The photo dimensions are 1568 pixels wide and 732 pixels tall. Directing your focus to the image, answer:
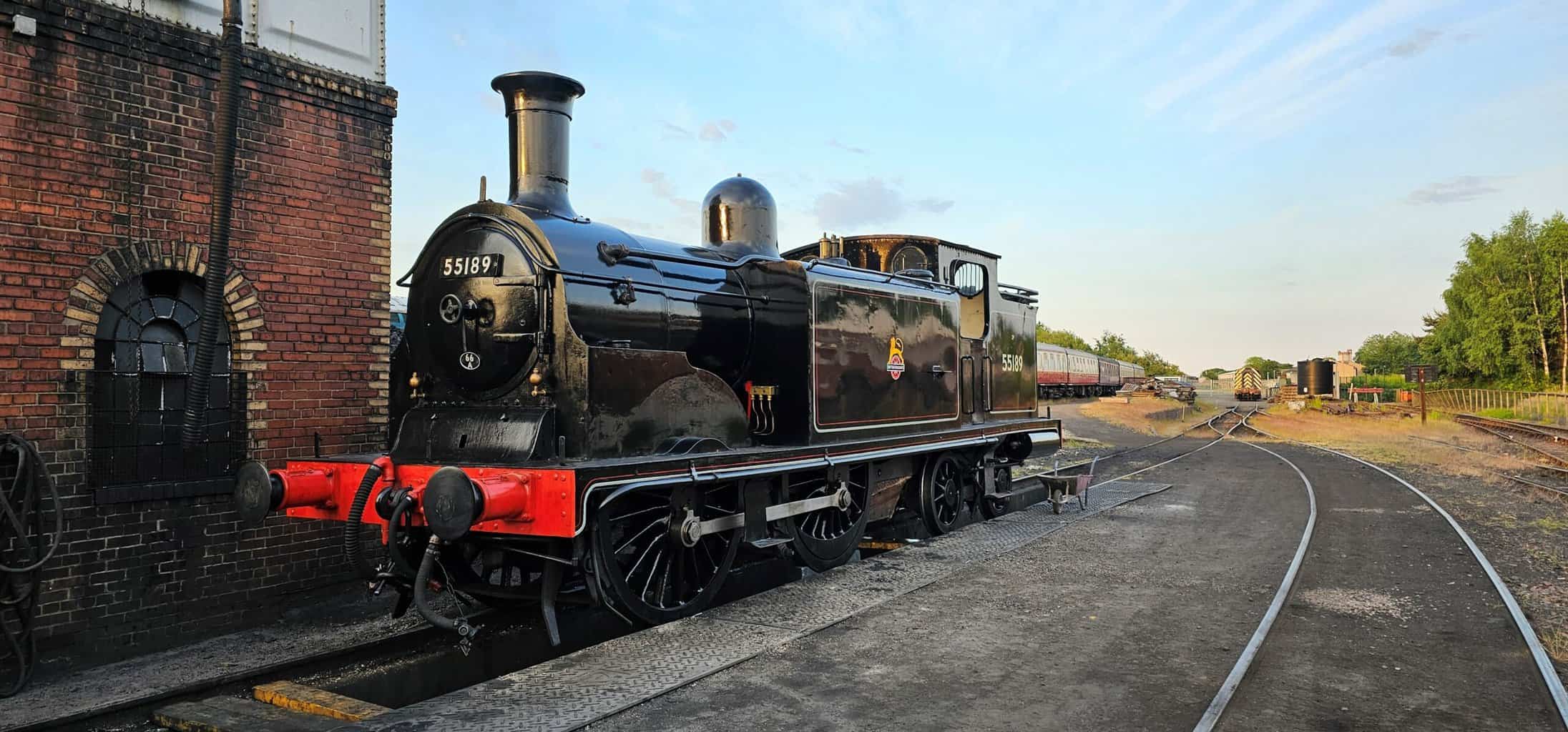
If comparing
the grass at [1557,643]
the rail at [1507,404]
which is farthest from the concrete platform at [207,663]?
the rail at [1507,404]

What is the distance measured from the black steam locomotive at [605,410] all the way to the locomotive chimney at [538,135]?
0.01 meters

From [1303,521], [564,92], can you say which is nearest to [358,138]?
[564,92]

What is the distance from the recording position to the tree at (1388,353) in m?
95.7

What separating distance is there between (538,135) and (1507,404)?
4257 centimetres

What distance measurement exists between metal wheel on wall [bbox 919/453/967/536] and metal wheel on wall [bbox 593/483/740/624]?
3.12m

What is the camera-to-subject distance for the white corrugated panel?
5832 millimetres

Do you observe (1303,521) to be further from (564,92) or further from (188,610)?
(188,610)

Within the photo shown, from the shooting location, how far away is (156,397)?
5738 mm

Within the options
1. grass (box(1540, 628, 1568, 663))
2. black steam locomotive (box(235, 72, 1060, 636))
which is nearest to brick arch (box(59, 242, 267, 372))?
black steam locomotive (box(235, 72, 1060, 636))

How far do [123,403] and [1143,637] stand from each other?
20.4ft

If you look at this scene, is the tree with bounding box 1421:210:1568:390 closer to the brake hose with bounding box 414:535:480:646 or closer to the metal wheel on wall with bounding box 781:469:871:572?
the metal wheel on wall with bounding box 781:469:871:572

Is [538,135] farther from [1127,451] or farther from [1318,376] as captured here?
[1318,376]

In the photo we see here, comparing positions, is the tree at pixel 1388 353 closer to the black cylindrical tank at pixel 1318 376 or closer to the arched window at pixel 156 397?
the black cylindrical tank at pixel 1318 376

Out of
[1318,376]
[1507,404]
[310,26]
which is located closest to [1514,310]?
[1318,376]
